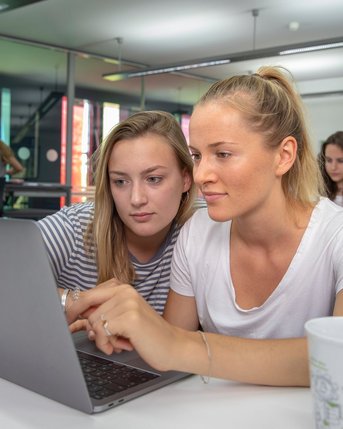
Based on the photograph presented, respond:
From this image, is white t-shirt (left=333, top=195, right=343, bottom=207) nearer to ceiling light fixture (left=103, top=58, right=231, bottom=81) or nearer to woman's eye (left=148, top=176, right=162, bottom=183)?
ceiling light fixture (left=103, top=58, right=231, bottom=81)

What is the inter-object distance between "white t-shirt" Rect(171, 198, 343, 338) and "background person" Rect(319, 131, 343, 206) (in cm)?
299

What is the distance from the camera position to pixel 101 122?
848cm

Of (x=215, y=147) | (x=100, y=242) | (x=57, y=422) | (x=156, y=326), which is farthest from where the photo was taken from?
(x=100, y=242)

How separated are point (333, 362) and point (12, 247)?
0.43m

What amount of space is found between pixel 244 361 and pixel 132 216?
0.70 meters

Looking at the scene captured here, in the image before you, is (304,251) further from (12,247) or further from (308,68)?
(308,68)

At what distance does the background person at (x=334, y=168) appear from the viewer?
417 cm

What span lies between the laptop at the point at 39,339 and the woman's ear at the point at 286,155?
1.84ft

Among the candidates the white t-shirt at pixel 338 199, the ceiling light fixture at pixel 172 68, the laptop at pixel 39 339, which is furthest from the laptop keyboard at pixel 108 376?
the ceiling light fixture at pixel 172 68

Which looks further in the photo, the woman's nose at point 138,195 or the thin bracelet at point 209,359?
the woman's nose at point 138,195

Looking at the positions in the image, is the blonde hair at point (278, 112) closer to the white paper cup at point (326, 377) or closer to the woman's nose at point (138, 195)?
the woman's nose at point (138, 195)

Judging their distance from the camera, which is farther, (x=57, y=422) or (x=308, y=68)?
(x=308, y=68)

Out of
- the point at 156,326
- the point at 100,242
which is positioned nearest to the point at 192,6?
the point at 100,242

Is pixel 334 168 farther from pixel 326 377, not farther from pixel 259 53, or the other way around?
pixel 326 377
